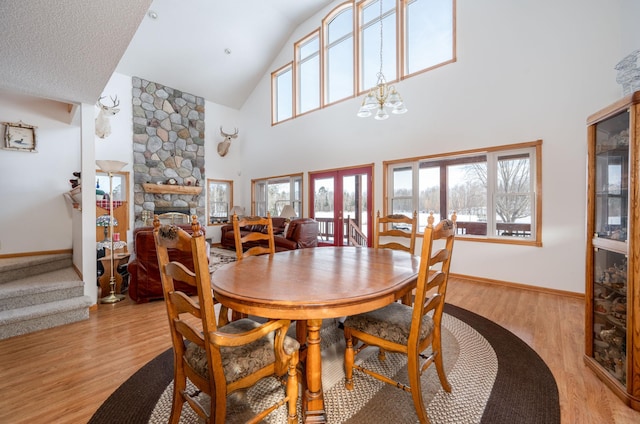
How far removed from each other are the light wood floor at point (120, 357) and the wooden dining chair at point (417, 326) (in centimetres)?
80

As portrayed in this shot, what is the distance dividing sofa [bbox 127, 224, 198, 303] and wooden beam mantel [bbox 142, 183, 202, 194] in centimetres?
385

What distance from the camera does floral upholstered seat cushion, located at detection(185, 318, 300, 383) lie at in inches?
43.4

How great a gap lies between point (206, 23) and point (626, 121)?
279 inches

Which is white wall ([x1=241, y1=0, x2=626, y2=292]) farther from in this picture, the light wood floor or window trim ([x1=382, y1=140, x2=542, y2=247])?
the light wood floor

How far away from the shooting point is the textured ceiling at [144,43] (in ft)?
5.75

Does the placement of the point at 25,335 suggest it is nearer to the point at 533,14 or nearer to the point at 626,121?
the point at 626,121

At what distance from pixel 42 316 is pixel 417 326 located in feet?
10.8

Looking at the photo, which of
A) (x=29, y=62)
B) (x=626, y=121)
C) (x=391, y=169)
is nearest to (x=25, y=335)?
(x=29, y=62)

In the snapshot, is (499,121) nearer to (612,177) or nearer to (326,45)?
(612,177)

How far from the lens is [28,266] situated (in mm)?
3178

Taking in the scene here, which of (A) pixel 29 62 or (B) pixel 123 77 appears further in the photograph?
(B) pixel 123 77

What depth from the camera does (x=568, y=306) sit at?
116 inches

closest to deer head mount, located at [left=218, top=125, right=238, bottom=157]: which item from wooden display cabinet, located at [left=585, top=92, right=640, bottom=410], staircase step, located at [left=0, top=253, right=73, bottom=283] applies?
staircase step, located at [left=0, top=253, right=73, bottom=283]

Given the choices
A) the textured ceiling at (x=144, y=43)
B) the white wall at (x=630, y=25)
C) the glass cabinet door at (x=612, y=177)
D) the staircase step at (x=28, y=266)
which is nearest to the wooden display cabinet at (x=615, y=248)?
the glass cabinet door at (x=612, y=177)
